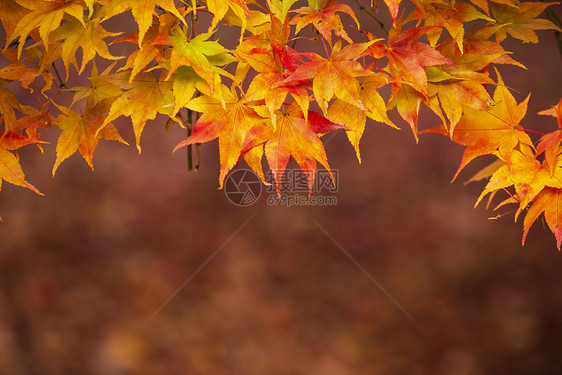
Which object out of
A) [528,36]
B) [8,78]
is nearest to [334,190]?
[528,36]

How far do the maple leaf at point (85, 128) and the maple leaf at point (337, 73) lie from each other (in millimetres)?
244

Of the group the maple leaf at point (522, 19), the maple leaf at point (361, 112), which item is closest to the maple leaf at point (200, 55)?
the maple leaf at point (361, 112)

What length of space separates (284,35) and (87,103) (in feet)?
0.84

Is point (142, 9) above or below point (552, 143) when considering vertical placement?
above

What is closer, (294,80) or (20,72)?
(294,80)

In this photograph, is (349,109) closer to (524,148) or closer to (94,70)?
(524,148)

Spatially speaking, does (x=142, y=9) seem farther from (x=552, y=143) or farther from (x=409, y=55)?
(x=552, y=143)

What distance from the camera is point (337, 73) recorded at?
0.40m

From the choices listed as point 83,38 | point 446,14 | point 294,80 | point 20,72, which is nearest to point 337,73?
point 294,80

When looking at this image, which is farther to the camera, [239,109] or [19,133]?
[19,133]

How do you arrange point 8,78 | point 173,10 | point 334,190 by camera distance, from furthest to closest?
point 334,190
point 8,78
point 173,10

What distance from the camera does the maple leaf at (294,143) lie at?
16.7 inches

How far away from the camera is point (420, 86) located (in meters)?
0.41

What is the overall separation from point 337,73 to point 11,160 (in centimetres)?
36
